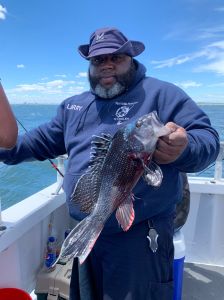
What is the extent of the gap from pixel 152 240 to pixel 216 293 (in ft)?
6.31

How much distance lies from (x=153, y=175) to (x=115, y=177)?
196 millimetres

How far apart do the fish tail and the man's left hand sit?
1.53ft

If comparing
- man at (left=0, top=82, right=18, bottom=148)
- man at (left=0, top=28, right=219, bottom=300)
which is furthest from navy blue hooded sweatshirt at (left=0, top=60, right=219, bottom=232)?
man at (left=0, top=82, right=18, bottom=148)

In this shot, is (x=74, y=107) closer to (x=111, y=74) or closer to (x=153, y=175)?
(x=111, y=74)

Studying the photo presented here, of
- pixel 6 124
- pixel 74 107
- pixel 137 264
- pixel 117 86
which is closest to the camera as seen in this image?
pixel 6 124

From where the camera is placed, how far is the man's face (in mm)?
2159

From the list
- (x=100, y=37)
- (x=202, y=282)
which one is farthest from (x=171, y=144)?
(x=202, y=282)

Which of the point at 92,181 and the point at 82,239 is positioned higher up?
the point at 92,181

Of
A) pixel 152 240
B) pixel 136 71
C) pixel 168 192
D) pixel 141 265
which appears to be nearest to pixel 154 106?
pixel 136 71

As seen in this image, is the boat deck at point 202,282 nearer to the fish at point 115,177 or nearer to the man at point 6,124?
the fish at point 115,177

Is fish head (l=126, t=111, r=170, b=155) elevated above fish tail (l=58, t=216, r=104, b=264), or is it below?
above

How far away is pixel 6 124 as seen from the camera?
147cm

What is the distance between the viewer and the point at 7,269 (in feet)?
8.56

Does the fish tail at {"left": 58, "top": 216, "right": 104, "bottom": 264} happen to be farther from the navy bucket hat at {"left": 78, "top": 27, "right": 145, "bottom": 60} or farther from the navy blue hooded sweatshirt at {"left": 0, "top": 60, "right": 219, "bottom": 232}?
the navy bucket hat at {"left": 78, "top": 27, "right": 145, "bottom": 60}
